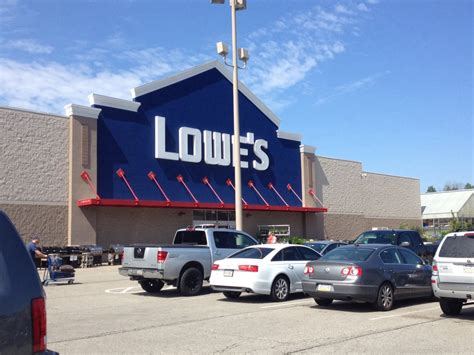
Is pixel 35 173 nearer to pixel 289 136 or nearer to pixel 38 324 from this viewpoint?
pixel 289 136

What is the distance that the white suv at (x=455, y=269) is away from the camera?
1053cm

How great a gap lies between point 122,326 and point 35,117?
803 inches

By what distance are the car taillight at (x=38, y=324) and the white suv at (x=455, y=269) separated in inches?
338

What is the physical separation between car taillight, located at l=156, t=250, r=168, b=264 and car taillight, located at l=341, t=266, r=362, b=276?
516 cm

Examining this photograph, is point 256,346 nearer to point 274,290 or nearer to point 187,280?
point 274,290

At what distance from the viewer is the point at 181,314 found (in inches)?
476

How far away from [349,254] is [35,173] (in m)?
19.7

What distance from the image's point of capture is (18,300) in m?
3.95

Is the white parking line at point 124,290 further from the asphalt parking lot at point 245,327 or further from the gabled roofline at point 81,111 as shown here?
the gabled roofline at point 81,111

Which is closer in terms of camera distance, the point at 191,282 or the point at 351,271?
the point at 351,271

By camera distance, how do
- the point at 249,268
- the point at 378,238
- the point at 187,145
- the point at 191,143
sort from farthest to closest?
1. the point at 191,143
2. the point at 187,145
3. the point at 378,238
4. the point at 249,268

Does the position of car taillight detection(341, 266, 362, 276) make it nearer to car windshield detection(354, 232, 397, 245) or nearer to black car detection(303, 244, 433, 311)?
black car detection(303, 244, 433, 311)

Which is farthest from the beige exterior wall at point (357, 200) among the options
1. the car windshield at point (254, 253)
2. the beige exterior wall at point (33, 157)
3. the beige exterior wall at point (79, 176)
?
the car windshield at point (254, 253)

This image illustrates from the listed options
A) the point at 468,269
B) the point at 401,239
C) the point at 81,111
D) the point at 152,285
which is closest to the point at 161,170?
the point at 81,111
